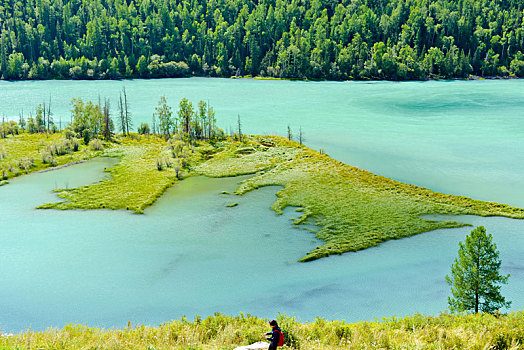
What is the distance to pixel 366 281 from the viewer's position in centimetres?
3616

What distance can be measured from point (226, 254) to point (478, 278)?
858 inches

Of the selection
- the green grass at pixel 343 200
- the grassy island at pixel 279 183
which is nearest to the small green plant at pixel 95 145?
the grassy island at pixel 279 183

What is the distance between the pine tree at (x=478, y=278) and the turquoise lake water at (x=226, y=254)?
309 centimetres

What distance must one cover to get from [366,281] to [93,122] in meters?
66.6

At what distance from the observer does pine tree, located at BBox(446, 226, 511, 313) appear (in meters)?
29.0

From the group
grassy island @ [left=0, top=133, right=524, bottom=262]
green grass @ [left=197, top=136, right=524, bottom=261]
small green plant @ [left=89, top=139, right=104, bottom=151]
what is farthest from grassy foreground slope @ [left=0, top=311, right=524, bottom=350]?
small green plant @ [left=89, top=139, right=104, bottom=151]

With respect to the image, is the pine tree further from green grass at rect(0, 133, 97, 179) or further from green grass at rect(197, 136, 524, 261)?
green grass at rect(0, 133, 97, 179)

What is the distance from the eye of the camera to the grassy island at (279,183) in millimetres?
46438

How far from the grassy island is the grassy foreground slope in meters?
16.6

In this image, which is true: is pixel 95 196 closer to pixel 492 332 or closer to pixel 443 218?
pixel 443 218

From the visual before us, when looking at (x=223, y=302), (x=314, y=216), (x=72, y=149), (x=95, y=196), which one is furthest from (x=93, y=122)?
(x=223, y=302)

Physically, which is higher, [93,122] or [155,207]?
[93,122]

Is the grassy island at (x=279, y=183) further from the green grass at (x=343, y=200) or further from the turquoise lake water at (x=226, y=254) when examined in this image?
the turquoise lake water at (x=226, y=254)

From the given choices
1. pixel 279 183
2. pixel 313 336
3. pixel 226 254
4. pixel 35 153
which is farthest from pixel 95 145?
pixel 313 336
